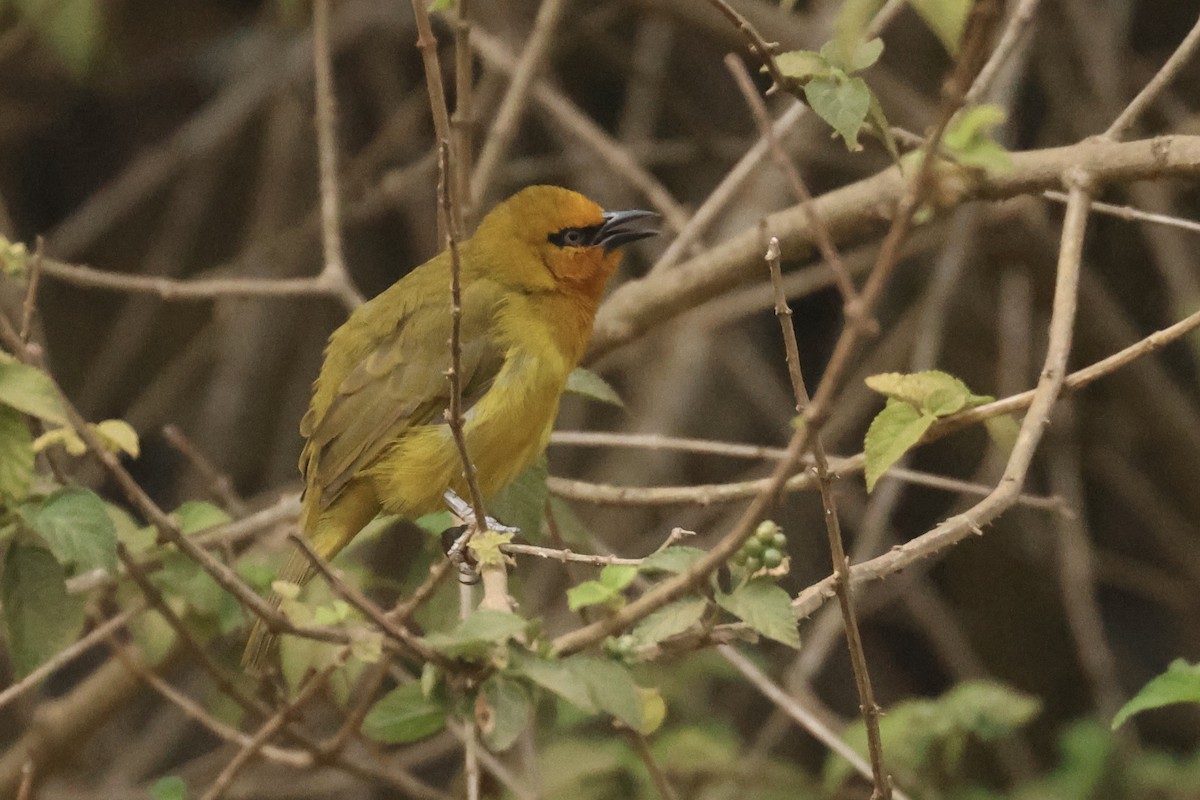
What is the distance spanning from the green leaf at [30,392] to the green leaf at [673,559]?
874mm

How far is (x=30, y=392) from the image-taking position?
2031 millimetres

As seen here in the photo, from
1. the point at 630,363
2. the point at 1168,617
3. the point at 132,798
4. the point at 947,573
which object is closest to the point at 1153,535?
the point at 1168,617

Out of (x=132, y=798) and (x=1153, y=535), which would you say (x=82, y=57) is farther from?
(x=1153, y=535)

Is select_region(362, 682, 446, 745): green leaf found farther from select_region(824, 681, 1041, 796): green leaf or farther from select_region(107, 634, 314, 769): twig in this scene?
select_region(824, 681, 1041, 796): green leaf

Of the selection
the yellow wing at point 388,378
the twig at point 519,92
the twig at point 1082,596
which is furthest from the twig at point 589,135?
the twig at point 1082,596

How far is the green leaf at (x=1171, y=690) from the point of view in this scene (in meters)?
2.00

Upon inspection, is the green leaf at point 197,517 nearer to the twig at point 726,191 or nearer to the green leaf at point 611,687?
the green leaf at point 611,687

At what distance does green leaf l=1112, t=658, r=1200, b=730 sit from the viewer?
78.7 inches

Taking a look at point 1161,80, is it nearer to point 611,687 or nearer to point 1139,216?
point 1139,216

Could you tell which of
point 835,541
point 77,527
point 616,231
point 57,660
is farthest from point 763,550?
point 616,231

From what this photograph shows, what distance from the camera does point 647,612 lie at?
1787mm

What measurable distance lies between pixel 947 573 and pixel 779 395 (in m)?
0.93

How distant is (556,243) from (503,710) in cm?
174

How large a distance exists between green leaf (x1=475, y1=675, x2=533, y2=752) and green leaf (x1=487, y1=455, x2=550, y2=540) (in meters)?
0.81
